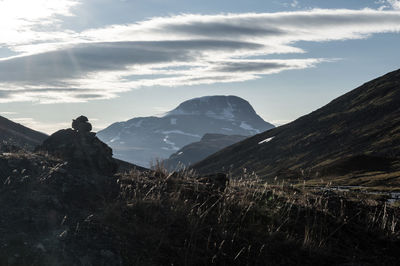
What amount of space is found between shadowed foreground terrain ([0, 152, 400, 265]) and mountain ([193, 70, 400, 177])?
276ft

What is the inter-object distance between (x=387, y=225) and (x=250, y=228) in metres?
4.19

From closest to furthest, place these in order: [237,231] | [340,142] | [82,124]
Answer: [237,231] → [82,124] → [340,142]

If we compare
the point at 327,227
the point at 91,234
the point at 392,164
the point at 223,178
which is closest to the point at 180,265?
the point at 91,234

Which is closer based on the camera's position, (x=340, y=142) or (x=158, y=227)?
(x=158, y=227)

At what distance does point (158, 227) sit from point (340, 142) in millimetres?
145025

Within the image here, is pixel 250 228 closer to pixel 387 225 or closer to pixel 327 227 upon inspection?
pixel 327 227

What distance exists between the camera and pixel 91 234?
27.6ft

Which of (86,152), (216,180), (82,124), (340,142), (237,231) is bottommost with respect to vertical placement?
(237,231)

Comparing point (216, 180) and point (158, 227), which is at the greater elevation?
point (216, 180)

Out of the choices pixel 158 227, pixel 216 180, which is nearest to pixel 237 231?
pixel 158 227

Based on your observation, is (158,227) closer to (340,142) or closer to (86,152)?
(86,152)

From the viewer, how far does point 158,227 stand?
9.28m

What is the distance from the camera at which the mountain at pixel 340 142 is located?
106 meters

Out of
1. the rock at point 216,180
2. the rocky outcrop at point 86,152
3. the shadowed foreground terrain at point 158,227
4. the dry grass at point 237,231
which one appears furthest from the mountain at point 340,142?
the shadowed foreground terrain at point 158,227
